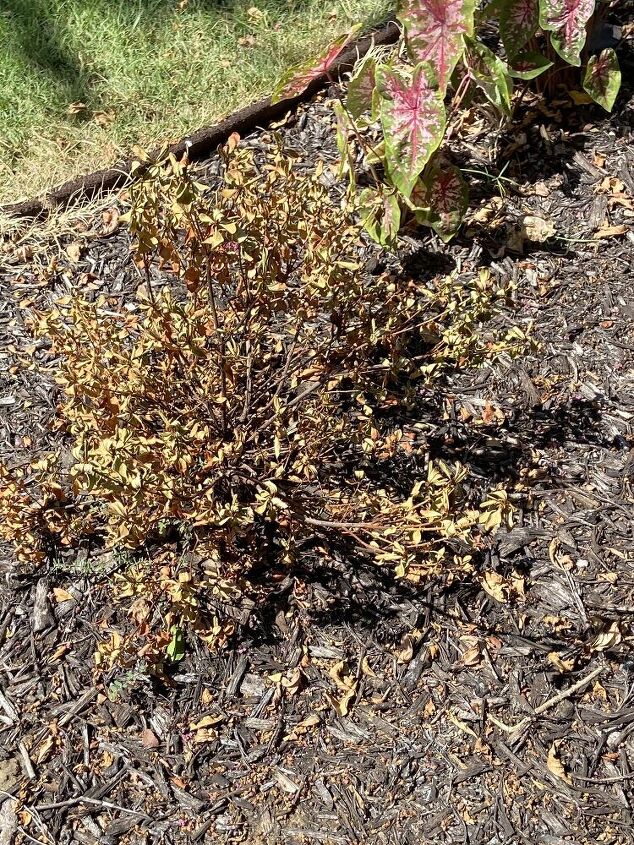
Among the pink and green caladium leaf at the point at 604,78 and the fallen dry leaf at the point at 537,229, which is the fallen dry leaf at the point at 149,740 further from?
the pink and green caladium leaf at the point at 604,78

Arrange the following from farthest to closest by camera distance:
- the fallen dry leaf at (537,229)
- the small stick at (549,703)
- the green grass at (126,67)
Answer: the green grass at (126,67) → the fallen dry leaf at (537,229) → the small stick at (549,703)

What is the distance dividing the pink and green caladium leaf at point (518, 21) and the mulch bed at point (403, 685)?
44.2 inches

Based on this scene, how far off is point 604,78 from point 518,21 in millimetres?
431

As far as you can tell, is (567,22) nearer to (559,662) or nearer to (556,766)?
(559,662)

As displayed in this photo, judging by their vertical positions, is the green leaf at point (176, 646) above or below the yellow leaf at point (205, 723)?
above

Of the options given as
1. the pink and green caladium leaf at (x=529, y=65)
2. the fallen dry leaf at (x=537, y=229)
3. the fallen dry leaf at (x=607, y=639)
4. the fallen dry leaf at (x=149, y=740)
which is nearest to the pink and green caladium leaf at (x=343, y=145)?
the pink and green caladium leaf at (x=529, y=65)

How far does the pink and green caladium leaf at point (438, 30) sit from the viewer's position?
2.78m

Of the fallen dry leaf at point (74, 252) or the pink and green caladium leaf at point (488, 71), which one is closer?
the pink and green caladium leaf at point (488, 71)

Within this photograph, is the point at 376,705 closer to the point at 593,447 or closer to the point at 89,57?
the point at 593,447

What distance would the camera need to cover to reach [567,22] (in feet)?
10.0

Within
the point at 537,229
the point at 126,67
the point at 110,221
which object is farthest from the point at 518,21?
the point at 126,67

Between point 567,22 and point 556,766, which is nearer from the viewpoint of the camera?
point 556,766

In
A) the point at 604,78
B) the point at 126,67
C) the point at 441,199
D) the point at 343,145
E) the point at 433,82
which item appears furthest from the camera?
the point at 126,67

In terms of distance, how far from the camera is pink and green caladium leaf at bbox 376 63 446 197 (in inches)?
111
